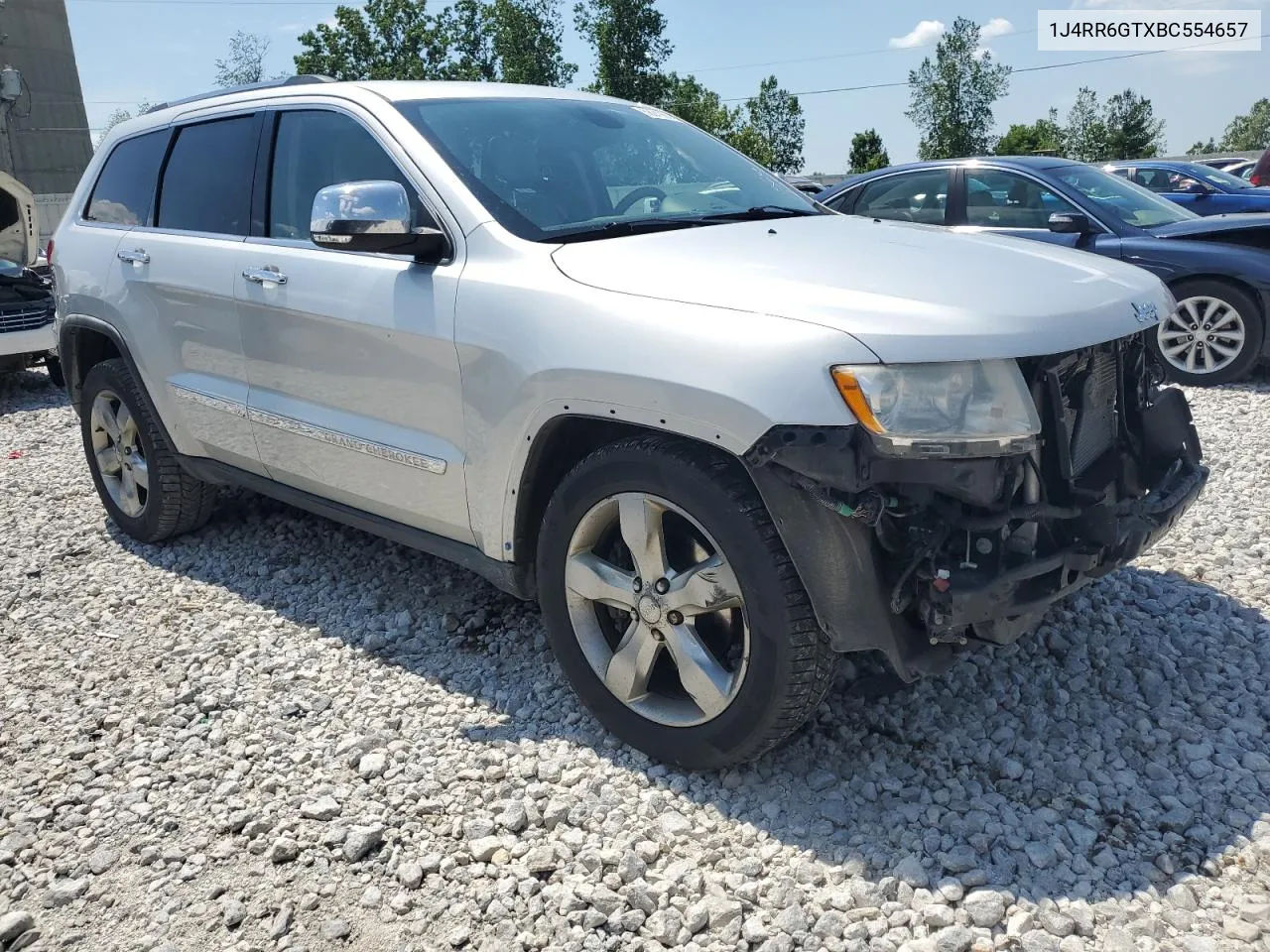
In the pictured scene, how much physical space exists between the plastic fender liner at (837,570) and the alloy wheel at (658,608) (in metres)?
0.22

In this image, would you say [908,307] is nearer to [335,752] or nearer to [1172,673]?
[1172,673]

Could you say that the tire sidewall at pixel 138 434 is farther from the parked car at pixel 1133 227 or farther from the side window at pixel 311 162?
the parked car at pixel 1133 227

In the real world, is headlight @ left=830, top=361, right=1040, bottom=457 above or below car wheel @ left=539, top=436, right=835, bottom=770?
above

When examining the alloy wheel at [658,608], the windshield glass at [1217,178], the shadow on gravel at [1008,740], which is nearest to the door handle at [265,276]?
the shadow on gravel at [1008,740]

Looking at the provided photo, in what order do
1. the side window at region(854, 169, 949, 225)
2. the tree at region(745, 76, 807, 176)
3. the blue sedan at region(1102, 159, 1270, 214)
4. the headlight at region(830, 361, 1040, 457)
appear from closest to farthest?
the headlight at region(830, 361, 1040, 457)
the side window at region(854, 169, 949, 225)
the blue sedan at region(1102, 159, 1270, 214)
the tree at region(745, 76, 807, 176)

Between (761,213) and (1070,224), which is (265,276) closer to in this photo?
(761,213)

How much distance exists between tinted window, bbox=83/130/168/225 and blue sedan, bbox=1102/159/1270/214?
812 centimetres

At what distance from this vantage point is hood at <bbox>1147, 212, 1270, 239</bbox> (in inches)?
274

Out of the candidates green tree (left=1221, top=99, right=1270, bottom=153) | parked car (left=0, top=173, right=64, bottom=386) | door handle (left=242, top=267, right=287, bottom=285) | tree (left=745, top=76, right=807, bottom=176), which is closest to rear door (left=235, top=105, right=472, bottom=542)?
door handle (left=242, top=267, right=287, bottom=285)

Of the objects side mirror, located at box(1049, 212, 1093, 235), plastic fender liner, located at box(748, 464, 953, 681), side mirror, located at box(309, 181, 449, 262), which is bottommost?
plastic fender liner, located at box(748, 464, 953, 681)

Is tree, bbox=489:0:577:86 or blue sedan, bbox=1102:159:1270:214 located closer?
blue sedan, bbox=1102:159:1270:214

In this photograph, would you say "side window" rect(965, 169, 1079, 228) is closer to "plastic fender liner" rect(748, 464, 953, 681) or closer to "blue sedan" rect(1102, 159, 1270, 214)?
"blue sedan" rect(1102, 159, 1270, 214)

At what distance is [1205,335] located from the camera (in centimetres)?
711

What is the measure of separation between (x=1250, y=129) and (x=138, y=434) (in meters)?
129
